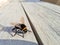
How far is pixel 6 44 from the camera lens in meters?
0.65

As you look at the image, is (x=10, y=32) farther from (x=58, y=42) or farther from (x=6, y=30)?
(x=58, y=42)

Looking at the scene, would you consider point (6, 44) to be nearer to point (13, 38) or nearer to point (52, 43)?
point (13, 38)

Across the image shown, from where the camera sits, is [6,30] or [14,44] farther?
[6,30]

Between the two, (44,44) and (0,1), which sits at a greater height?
(44,44)

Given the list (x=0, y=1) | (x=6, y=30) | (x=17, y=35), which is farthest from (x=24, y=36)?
(x=0, y=1)

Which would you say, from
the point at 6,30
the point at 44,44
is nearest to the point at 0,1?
the point at 6,30

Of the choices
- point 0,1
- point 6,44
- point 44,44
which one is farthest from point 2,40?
point 0,1

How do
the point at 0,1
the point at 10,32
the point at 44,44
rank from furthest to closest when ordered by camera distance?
the point at 0,1 < the point at 10,32 < the point at 44,44

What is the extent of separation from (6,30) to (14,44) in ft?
0.53

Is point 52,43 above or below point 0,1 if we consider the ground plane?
above

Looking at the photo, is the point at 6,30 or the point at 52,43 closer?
the point at 52,43

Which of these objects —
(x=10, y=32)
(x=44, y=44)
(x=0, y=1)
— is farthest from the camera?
(x=0, y=1)

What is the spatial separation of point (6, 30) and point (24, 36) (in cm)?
14

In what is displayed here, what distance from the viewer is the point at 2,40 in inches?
25.8
